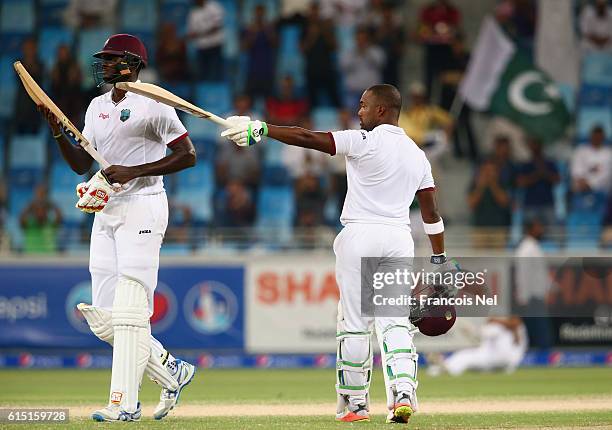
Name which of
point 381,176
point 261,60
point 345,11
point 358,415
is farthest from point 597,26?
point 358,415

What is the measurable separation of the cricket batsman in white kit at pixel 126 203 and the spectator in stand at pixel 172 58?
11.3m

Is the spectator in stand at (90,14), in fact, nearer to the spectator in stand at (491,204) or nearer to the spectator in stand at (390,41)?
the spectator in stand at (390,41)

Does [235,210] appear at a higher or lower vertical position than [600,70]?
lower

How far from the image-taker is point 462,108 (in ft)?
65.0

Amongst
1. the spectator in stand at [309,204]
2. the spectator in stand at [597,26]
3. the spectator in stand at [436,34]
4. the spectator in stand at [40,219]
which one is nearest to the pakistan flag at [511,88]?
the spectator in stand at [436,34]

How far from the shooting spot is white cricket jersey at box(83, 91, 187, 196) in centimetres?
847

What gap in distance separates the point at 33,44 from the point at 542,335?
906cm

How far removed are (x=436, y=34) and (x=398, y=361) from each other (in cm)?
1223

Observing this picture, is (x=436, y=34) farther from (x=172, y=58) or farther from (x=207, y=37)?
(x=172, y=58)

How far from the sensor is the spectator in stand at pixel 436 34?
19.8 m

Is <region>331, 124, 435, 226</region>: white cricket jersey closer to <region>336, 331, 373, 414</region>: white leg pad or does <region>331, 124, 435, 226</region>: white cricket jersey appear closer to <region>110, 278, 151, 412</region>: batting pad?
<region>336, 331, 373, 414</region>: white leg pad

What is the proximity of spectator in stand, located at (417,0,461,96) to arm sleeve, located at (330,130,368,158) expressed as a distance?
463 inches

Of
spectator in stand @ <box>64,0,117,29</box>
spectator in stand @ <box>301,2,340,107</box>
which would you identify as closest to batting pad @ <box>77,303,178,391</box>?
spectator in stand @ <box>301,2,340,107</box>

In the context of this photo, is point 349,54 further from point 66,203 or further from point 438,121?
point 66,203
